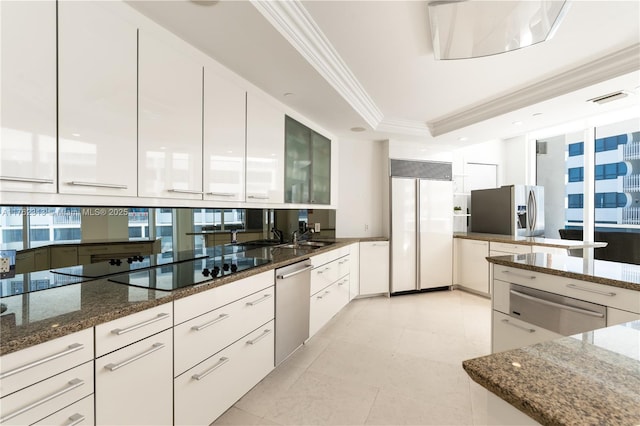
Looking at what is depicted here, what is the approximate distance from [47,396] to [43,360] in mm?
125

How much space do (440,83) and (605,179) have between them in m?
3.24

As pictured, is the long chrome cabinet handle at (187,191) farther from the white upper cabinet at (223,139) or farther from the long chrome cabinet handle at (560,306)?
the long chrome cabinet handle at (560,306)

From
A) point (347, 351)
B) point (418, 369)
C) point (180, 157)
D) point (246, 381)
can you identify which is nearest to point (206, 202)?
point (180, 157)

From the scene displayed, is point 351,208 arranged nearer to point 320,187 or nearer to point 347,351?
point 320,187

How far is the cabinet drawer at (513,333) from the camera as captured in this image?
6.21 feet

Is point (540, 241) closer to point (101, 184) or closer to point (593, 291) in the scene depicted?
point (593, 291)

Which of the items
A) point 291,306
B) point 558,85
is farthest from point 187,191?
point 558,85

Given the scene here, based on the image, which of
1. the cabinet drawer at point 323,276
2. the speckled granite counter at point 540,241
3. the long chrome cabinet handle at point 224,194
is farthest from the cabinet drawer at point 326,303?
the speckled granite counter at point 540,241

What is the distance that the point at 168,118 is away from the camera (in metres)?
1.73

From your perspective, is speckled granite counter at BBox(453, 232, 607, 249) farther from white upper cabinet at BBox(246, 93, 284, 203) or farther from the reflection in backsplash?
the reflection in backsplash

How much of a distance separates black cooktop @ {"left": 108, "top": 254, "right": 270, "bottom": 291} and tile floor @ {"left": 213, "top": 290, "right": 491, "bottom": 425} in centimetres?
94

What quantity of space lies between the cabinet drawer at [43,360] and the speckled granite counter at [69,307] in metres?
0.03

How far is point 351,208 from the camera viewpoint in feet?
14.9

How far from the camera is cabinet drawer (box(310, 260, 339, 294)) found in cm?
281
